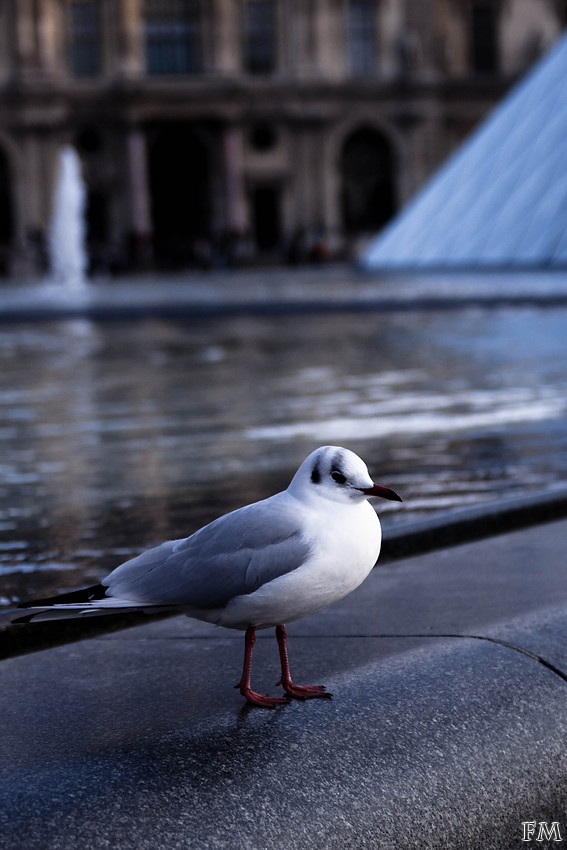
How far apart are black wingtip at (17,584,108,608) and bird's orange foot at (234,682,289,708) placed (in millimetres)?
262

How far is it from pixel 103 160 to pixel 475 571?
44016mm

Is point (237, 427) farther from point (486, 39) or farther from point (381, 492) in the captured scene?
point (486, 39)

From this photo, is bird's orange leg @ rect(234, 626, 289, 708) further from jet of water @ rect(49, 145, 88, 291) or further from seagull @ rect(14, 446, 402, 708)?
jet of water @ rect(49, 145, 88, 291)

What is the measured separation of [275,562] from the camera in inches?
72.1

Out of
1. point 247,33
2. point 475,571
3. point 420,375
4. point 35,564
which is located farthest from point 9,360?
point 247,33

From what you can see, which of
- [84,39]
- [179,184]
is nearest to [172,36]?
[84,39]

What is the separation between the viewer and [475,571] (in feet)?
9.41

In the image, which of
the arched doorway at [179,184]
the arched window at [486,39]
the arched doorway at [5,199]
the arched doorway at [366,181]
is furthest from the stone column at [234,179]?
the arched window at [486,39]

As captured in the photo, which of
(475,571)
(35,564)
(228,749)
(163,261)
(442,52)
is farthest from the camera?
(442,52)

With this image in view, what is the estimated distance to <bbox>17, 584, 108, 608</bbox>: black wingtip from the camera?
1.78 m

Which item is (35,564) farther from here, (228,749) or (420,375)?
(420,375)

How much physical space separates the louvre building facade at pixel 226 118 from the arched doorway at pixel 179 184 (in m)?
0.05

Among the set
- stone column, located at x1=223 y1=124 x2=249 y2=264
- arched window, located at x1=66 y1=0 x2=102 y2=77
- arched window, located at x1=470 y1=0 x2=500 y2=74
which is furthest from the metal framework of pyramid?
arched window, located at x1=470 y1=0 x2=500 y2=74

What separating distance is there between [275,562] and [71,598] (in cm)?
29
